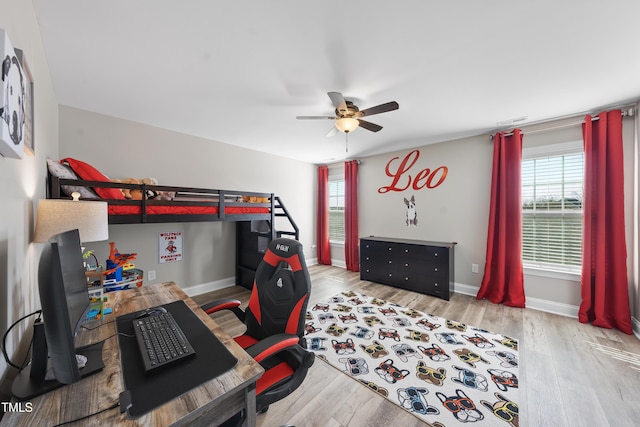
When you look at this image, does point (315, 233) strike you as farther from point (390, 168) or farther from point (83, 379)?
point (83, 379)

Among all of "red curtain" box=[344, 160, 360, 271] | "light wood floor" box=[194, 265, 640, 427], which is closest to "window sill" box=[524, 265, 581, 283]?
"light wood floor" box=[194, 265, 640, 427]

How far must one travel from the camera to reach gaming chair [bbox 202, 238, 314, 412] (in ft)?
3.66

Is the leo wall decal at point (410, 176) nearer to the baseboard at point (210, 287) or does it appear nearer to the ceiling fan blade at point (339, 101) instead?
the ceiling fan blade at point (339, 101)

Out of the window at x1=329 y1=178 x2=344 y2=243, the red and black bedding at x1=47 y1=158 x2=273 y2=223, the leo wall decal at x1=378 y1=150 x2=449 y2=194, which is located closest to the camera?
the red and black bedding at x1=47 y1=158 x2=273 y2=223

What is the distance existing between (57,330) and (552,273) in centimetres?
418

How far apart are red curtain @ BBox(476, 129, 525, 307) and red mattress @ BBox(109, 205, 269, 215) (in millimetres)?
3191

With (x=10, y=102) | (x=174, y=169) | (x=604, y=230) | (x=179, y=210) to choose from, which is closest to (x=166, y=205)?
(x=179, y=210)

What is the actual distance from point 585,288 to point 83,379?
4.11 meters

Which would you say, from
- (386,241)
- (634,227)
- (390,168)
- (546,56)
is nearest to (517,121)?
(546,56)

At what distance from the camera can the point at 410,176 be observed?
13.3ft

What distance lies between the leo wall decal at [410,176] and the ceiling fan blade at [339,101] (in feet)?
7.25

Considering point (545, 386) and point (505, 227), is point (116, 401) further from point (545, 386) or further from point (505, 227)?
point (505, 227)

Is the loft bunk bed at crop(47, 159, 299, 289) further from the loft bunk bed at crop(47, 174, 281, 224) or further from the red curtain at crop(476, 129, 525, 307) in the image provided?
the red curtain at crop(476, 129, 525, 307)

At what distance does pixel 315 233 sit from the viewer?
17.5 feet
